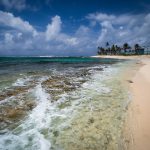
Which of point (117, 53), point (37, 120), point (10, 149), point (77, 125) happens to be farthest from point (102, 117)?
point (117, 53)

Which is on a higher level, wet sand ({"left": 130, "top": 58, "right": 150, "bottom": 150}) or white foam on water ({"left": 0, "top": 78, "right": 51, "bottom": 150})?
white foam on water ({"left": 0, "top": 78, "right": 51, "bottom": 150})

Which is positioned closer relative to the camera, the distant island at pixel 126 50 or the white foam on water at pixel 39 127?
the white foam on water at pixel 39 127

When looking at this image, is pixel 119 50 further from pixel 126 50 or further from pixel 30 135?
pixel 30 135

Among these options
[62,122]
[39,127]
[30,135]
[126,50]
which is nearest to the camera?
[30,135]

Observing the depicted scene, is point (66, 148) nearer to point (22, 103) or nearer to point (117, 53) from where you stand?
point (22, 103)

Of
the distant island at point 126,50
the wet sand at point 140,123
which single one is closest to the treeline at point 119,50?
the distant island at point 126,50

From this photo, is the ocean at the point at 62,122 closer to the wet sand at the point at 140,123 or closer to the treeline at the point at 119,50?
the wet sand at the point at 140,123

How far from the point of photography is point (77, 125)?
5773mm

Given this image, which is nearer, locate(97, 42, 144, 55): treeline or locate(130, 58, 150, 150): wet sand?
locate(130, 58, 150, 150): wet sand

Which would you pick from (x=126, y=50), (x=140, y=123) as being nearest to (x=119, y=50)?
(x=126, y=50)

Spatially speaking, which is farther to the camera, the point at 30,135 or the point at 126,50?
the point at 126,50

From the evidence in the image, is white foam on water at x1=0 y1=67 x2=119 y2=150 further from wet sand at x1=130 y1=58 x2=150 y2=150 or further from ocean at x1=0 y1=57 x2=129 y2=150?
wet sand at x1=130 y1=58 x2=150 y2=150

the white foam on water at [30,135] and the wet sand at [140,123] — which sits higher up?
the white foam on water at [30,135]

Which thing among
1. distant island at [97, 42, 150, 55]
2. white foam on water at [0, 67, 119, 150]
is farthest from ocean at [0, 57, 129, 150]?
distant island at [97, 42, 150, 55]
